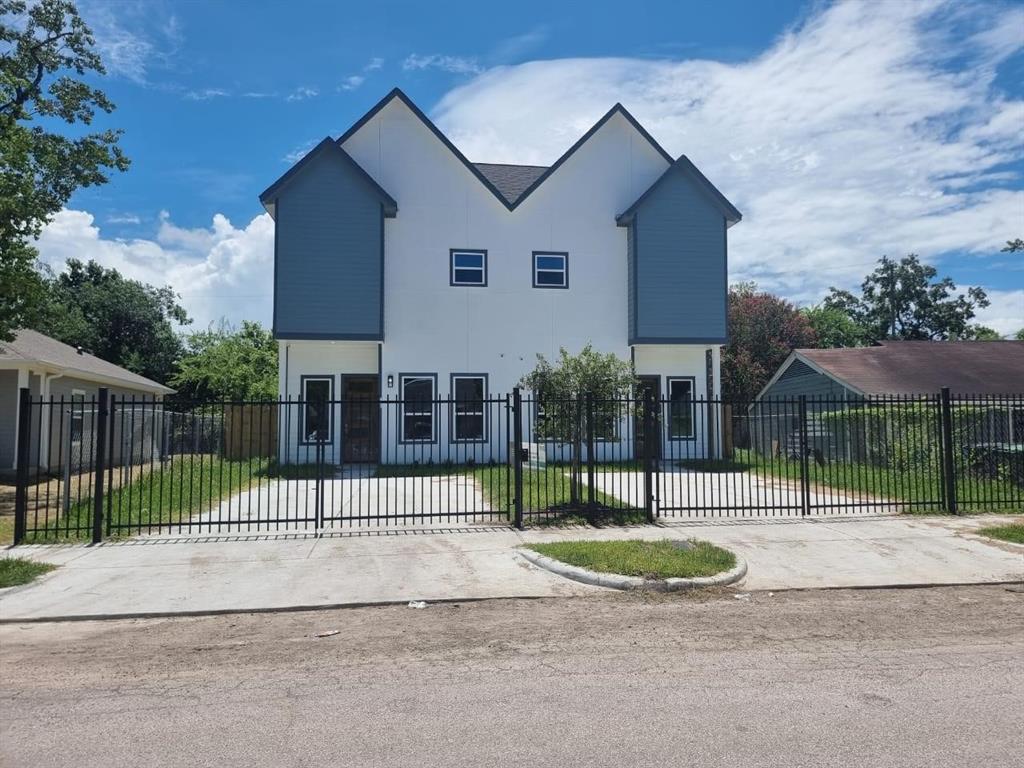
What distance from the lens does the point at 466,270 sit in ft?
71.4

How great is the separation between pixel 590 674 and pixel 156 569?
6.12 m

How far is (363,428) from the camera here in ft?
70.2

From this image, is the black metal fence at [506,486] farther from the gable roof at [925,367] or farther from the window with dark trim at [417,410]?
the gable roof at [925,367]

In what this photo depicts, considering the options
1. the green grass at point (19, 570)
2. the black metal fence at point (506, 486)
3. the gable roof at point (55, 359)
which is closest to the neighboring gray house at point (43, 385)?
the gable roof at point (55, 359)

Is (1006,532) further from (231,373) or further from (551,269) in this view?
(231,373)

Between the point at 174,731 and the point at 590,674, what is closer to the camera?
the point at 174,731

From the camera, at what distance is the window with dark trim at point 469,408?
21.1 m

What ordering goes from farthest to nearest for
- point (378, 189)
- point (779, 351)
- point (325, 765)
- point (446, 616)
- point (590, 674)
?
point (779, 351) → point (378, 189) → point (446, 616) → point (590, 674) → point (325, 765)

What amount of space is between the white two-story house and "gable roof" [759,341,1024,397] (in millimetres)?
7366

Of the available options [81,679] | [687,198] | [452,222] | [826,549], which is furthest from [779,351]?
[81,679]

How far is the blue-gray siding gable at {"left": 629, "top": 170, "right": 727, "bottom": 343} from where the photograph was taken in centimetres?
2183

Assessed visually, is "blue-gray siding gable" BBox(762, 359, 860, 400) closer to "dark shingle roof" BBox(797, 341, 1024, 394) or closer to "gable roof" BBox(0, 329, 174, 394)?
"dark shingle roof" BBox(797, 341, 1024, 394)

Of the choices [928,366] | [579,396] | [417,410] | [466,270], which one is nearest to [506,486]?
[579,396]

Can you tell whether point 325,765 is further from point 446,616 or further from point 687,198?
point 687,198
